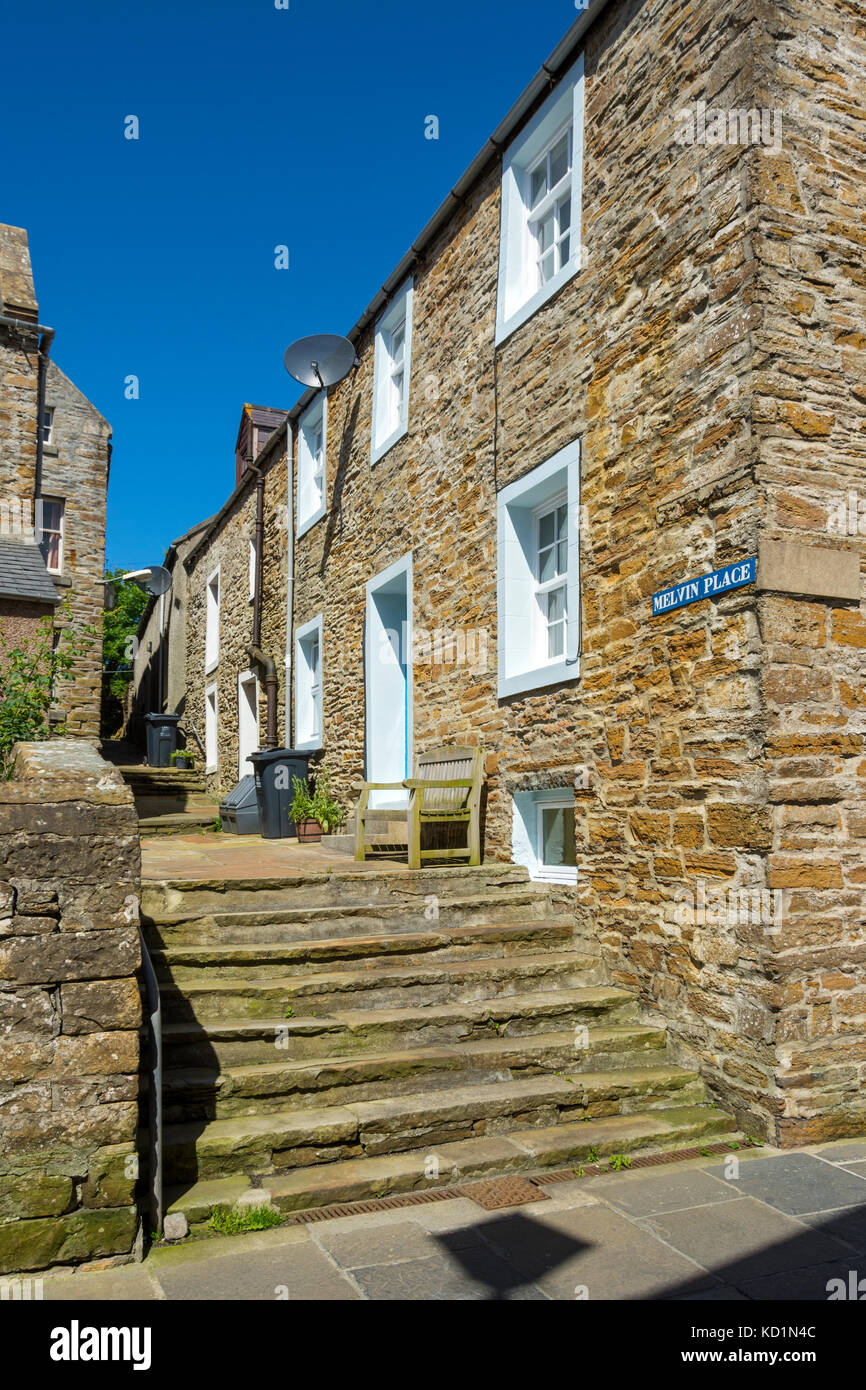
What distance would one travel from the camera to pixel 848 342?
5.12 m

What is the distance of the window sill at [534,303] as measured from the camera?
21.7 ft

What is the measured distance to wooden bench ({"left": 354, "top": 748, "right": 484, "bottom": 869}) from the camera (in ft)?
23.0

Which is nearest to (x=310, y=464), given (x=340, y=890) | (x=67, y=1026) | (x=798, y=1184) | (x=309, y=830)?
(x=309, y=830)

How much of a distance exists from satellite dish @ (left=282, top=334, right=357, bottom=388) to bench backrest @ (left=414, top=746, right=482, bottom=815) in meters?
4.91

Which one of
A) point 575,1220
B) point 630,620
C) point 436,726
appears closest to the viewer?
point 575,1220

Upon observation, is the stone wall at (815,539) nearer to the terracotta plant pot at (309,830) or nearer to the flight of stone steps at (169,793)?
the terracotta plant pot at (309,830)

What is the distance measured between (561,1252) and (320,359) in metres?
9.46

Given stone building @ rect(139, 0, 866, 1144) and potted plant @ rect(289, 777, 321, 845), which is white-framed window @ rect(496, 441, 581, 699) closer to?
stone building @ rect(139, 0, 866, 1144)

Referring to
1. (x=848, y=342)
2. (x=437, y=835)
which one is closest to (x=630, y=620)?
(x=848, y=342)

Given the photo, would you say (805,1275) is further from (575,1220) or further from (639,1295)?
(575,1220)

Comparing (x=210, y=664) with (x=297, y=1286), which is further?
(x=210, y=664)

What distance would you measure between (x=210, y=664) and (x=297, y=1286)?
1510cm

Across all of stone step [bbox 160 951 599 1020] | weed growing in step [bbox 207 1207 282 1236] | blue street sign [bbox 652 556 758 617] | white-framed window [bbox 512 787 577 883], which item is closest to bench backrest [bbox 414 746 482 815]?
white-framed window [bbox 512 787 577 883]

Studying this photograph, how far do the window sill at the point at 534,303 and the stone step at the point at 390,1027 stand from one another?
14.5 feet
